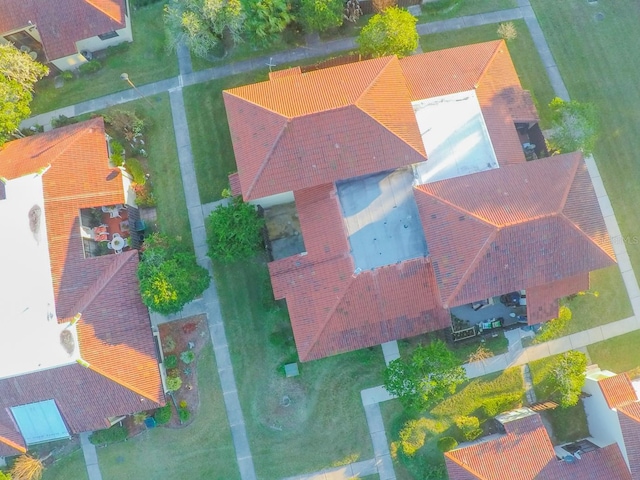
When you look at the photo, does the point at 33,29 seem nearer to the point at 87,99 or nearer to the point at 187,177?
the point at 87,99

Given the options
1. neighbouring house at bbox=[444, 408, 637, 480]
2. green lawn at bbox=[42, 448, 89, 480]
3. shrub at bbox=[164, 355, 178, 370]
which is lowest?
neighbouring house at bbox=[444, 408, 637, 480]

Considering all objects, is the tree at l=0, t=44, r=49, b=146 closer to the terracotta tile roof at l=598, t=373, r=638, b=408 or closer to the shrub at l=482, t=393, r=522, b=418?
the shrub at l=482, t=393, r=522, b=418

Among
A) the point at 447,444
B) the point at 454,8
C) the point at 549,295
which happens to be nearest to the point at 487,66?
the point at 454,8


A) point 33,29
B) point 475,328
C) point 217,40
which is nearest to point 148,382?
point 475,328

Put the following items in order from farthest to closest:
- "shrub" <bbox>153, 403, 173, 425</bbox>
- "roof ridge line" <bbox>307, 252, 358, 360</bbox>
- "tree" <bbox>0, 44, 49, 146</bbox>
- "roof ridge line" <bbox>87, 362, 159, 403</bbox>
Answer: "shrub" <bbox>153, 403, 173, 425</bbox> < "tree" <bbox>0, 44, 49, 146</bbox> < "roof ridge line" <bbox>87, 362, 159, 403</bbox> < "roof ridge line" <bbox>307, 252, 358, 360</bbox>

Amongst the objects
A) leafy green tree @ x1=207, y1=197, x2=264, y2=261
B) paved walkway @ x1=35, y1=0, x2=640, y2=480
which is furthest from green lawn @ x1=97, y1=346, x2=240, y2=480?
leafy green tree @ x1=207, y1=197, x2=264, y2=261

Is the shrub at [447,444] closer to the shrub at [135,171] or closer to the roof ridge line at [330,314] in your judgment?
the roof ridge line at [330,314]

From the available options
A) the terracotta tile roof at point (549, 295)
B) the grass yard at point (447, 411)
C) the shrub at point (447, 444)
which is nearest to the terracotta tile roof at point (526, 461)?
the shrub at point (447, 444)
